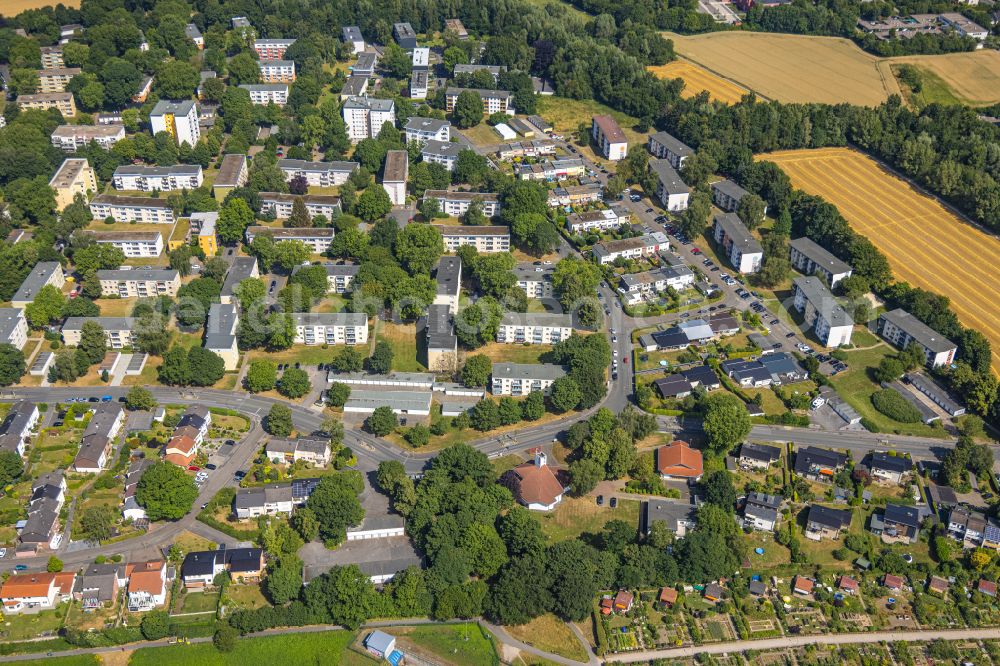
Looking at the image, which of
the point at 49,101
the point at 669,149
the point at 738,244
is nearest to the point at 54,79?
the point at 49,101

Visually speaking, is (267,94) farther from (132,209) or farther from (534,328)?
(534,328)

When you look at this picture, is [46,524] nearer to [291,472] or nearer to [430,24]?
[291,472]

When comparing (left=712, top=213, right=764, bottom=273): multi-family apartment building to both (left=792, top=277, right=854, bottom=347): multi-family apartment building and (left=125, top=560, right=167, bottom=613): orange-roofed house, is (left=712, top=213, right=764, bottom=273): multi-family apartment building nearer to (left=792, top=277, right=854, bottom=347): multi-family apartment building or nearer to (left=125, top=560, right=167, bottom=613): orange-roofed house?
(left=792, top=277, right=854, bottom=347): multi-family apartment building

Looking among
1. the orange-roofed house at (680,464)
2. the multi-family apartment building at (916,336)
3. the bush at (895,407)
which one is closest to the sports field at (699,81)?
the multi-family apartment building at (916,336)

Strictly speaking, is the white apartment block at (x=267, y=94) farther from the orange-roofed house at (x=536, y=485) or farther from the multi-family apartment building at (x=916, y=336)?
the multi-family apartment building at (x=916, y=336)

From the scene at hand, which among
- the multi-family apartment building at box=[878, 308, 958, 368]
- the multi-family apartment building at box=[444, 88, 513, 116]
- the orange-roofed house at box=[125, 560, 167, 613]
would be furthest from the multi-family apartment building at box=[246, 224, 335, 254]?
the multi-family apartment building at box=[878, 308, 958, 368]

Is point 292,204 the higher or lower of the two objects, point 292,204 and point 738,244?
the higher
